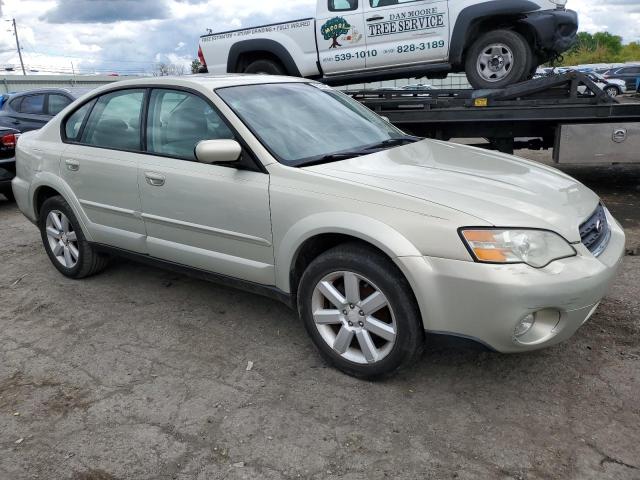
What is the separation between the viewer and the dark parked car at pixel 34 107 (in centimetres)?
927

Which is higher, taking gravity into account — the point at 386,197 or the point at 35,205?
the point at 386,197

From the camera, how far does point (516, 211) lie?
265cm

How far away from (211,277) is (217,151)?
35.5 inches

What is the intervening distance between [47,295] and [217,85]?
2242mm

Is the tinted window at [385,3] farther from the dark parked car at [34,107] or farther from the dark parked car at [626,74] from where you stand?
the dark parked car at [626,74]

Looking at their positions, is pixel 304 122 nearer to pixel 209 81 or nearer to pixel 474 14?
pixel 209 81

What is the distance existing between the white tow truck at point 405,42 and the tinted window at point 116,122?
4.37m

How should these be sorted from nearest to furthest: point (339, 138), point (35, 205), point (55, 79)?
point (339, 138) → point (35, 205) → point (55, 79)

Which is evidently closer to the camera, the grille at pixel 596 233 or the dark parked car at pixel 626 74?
the grille at pixel 596 233

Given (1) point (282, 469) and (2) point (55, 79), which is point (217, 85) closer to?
(1) point (282, 469)

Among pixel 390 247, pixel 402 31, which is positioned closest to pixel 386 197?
pixel 390 247

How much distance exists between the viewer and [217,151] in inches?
124

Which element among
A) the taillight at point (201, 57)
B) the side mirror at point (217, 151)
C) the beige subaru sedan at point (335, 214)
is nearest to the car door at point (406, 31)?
the taillight at point (201, 57)

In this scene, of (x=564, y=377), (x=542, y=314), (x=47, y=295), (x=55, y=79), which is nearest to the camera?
(x=542, y=314)
